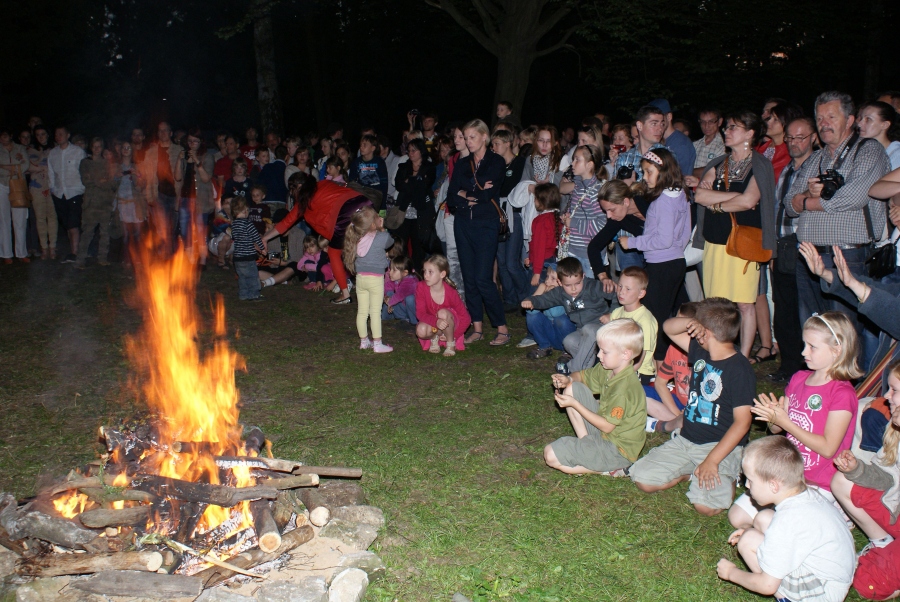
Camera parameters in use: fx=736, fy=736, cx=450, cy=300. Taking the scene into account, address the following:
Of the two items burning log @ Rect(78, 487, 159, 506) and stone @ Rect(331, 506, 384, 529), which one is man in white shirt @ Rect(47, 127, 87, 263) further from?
stone @ Rect(331, 506, 384, 529)

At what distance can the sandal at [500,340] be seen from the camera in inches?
321

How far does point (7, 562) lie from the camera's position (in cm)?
389

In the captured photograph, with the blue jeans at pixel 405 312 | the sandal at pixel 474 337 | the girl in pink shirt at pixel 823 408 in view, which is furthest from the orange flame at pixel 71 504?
the blue jeans at pixel 405 312

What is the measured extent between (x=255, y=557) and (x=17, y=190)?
11.5m

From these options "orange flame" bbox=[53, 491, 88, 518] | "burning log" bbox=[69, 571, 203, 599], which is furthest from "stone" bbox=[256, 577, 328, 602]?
"orange flame" bbox=[53, 491, 88, 518]

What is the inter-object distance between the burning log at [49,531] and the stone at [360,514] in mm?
1336

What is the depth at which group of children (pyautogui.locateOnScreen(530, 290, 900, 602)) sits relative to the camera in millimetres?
3529

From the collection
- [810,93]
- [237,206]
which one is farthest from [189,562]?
[810,93]

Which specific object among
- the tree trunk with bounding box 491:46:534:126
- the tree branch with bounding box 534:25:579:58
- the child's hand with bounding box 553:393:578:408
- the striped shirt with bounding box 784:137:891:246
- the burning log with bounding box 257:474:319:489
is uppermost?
the tree branch with bounding box 534:25:579:58

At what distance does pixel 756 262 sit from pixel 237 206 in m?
7.01

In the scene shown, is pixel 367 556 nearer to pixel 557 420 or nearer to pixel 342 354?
pixel 557 420

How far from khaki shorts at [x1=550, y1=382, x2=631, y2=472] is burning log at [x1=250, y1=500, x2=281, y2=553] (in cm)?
197

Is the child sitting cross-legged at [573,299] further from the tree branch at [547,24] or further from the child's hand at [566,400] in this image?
the tree branch at [547,24]

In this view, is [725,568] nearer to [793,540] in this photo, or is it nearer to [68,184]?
[793,540]
